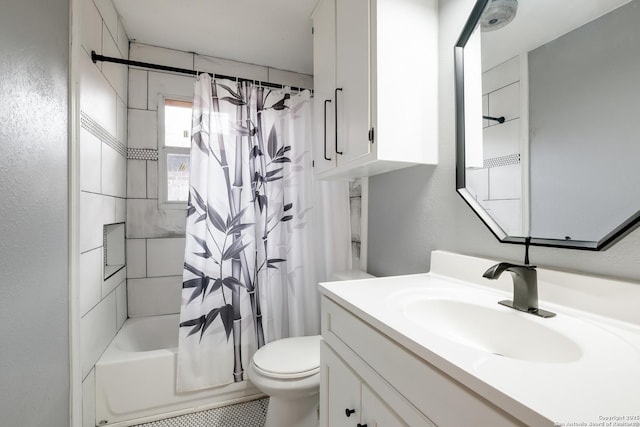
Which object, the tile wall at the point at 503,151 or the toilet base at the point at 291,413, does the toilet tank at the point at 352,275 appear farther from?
the tile wall at the point at 503,151

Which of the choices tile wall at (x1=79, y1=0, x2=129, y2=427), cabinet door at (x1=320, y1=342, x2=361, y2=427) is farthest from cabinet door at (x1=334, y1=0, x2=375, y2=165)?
tile wall at (x1=79, y1=0, x2=129, y2=427)

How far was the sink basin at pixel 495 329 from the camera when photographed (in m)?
0.63

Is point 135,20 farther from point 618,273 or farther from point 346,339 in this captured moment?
point 618,273

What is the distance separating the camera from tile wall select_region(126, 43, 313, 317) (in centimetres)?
196

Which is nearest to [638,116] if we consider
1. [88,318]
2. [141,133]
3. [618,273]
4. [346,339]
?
[618,273]

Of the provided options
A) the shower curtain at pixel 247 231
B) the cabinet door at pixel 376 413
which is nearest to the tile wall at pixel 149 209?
the shower curtain at pixel 247 231

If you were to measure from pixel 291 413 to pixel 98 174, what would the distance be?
1.57 m

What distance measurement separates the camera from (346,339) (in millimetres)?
834

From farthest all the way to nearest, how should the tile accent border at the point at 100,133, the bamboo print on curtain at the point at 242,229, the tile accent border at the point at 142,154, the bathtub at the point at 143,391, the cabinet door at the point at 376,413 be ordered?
the tile accent border at the point at 142,154, the bamboo print on curtain at the point at 242,229, the bathtub at the point at 143,391, the tile accent border at the point at 100,133, the cabinet door at the point at 376,413

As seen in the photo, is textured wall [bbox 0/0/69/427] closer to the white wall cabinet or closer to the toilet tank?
the white wall cabinet

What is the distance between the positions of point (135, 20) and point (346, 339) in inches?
87.2

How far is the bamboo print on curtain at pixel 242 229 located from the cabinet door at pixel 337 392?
2.74 ft

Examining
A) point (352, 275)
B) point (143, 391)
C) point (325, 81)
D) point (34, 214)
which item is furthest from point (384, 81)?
point (143, 391)

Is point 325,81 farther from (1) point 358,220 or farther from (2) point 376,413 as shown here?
(2) point 376,413
